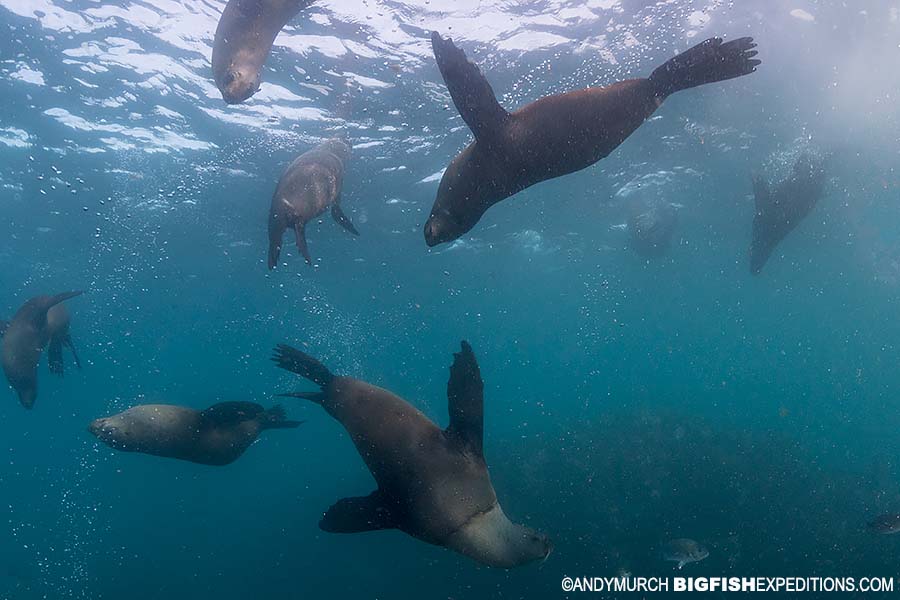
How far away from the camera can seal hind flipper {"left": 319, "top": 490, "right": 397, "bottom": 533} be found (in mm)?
4168

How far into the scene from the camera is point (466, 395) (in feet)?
13.1

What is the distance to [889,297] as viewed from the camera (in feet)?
169

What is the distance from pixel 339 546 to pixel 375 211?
13.3 m

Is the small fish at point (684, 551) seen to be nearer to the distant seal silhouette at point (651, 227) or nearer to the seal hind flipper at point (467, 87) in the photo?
the seal hind flipper at point (467, 87)

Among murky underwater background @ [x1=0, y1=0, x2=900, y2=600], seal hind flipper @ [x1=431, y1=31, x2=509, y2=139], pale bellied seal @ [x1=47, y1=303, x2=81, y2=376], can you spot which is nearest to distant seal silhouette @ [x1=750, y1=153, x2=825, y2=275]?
murky underwater background @ [x1=0, y1=0, x2=900, y2=600]

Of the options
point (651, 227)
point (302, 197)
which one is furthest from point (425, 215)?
point (302, 197)

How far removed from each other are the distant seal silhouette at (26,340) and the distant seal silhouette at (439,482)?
6.69 metres

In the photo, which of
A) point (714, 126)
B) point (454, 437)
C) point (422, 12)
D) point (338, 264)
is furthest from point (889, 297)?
point (454, 437)

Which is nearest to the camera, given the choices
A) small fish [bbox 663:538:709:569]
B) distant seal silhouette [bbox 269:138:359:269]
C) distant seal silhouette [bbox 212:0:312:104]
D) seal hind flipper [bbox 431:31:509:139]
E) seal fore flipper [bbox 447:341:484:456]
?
seal hind flipper [bbox 431:31:509:139]

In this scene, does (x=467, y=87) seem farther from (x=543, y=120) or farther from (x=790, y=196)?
(x=790, y=196)

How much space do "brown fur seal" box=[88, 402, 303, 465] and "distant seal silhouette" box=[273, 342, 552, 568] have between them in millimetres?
2928

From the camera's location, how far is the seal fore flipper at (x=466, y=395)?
3984 millimetres

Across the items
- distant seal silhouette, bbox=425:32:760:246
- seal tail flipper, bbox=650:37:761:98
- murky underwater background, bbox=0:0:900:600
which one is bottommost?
murky underwater background, bbox=0:0:900:600

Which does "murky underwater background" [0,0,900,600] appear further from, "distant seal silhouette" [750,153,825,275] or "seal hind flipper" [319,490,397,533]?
"seal hind flipper" [319,490,397,533]
